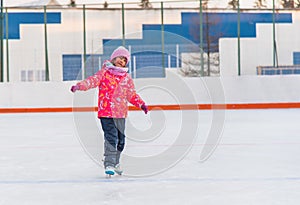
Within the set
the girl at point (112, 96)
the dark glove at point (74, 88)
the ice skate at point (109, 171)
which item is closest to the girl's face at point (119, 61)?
the girl at point (112, 96)

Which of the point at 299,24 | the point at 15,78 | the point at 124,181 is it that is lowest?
the point at 124,181

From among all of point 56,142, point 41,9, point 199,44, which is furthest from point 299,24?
point 56,142

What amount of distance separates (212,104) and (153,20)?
2554 millimetres

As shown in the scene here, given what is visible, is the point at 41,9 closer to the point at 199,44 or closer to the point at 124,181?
the point at 199,44

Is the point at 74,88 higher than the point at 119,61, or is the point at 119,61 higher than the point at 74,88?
the point at 119,61

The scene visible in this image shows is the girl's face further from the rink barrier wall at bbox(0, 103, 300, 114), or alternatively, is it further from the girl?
the rink barrier wall at bbox(0, 103, 300, 114)

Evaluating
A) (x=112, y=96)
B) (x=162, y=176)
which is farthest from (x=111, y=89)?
(x=162, y=176)

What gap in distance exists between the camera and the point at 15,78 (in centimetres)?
1335

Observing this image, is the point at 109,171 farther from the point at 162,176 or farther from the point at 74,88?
the point at 74,88

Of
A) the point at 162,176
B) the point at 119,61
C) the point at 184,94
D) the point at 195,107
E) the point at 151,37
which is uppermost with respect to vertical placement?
the point at 151,37

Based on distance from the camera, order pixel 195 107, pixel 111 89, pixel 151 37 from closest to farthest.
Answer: pixel 111 89 → pixel 195 107 → pixel 151 37

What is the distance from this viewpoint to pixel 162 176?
379 cm

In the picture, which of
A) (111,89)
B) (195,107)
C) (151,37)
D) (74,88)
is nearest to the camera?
(74,88)

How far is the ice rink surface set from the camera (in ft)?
9.95
